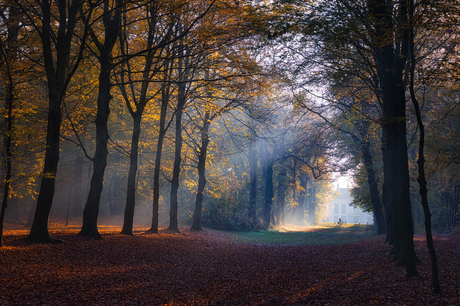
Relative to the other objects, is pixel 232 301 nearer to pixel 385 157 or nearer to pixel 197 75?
pixel 385 157

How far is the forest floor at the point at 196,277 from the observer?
594 cm

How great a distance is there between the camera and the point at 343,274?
27.4 ft

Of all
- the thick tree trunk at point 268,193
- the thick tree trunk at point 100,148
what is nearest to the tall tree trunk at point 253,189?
the thick tree trunk at point 268,193

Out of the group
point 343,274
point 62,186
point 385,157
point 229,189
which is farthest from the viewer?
point 62,186

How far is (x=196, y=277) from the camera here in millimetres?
8164

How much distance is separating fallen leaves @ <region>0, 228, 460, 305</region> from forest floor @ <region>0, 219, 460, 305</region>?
0.7 inches

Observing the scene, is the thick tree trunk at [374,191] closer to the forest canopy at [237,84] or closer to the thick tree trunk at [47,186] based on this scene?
the forest canopy at [237,84]

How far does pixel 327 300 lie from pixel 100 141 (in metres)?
8.96

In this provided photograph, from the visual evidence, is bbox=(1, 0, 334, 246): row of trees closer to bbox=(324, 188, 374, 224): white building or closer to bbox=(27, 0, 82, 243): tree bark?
bbox=(27, 0, 82, 243): tree bark

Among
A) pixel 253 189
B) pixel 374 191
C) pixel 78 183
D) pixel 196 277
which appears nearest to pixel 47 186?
pixel 196 277

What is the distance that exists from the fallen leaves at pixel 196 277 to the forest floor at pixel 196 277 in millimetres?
17

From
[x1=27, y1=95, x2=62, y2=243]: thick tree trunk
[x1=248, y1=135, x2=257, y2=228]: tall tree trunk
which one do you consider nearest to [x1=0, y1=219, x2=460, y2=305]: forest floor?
[x1=27, y1=95, x2=62, y2=243]: thick tree trunk

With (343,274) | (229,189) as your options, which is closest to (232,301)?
(343,274)

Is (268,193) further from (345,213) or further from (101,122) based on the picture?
(345,213)
